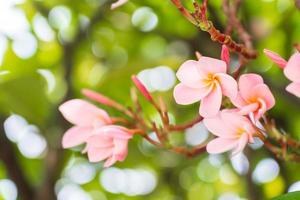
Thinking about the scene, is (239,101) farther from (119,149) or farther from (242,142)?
(119,149)

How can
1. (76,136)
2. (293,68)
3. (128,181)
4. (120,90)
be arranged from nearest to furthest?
(293,68) < (76,136) < (120,90) < (128,181)

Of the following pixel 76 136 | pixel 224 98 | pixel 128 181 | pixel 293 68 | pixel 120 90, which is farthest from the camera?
pixel 128 181

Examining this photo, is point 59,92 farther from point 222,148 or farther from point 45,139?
point 222,148

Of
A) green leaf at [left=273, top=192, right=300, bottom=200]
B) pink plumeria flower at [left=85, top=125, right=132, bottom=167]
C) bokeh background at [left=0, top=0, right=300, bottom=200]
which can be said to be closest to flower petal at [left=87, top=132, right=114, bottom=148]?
pink plumeria flower at [left=85, top=125, right=132, bottom=167]

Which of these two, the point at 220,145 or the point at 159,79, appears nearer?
the point at 220,145

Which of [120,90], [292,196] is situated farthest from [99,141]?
[120,90]

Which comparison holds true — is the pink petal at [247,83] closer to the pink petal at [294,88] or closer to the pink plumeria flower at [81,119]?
the pink petal at [294,88]

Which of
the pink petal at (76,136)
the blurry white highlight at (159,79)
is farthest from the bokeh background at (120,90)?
the pink petal at (76,136)

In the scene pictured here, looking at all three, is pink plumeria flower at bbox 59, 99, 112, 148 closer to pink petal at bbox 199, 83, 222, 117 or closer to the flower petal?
the flower petal
